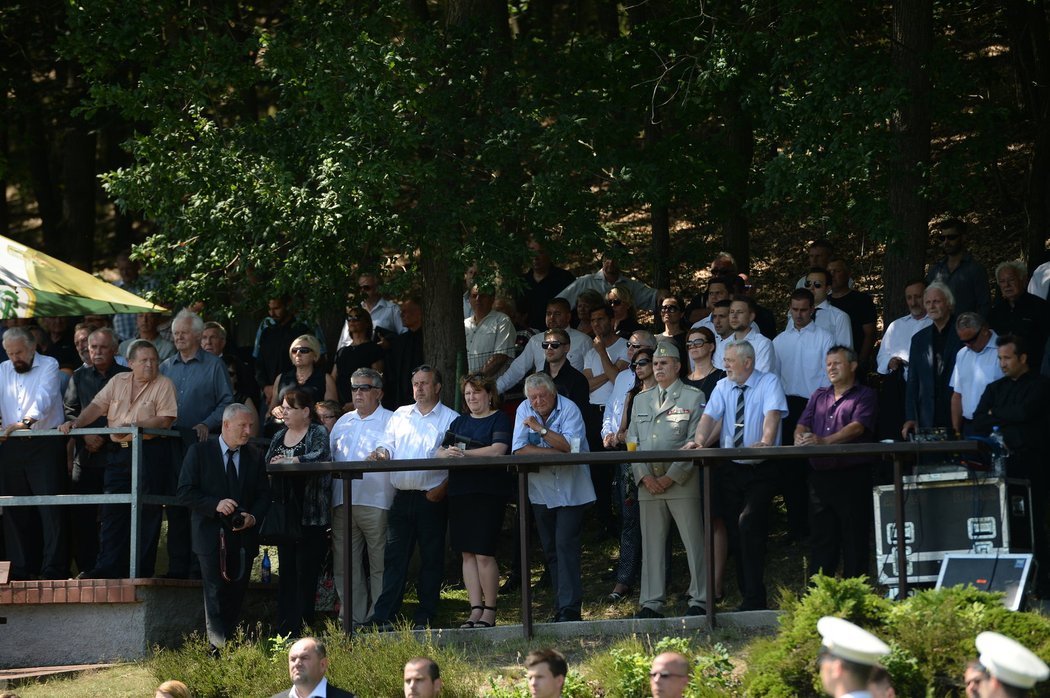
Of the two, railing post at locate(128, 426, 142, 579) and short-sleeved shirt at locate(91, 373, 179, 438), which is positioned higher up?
short-sleeved shirt at locate(91, 373, 179, 438)

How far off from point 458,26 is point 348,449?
4.36m

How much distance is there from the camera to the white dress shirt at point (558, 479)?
10.4 m

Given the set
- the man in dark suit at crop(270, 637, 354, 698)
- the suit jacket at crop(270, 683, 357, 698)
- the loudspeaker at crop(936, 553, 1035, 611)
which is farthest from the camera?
the loudspeaker at crop(936, 553, 1035, 611)

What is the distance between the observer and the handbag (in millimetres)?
10414

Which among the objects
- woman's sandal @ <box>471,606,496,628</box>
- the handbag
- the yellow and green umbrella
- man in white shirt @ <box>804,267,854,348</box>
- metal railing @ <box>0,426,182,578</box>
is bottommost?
woman's sandal @ <box>471,606,496,628</box>

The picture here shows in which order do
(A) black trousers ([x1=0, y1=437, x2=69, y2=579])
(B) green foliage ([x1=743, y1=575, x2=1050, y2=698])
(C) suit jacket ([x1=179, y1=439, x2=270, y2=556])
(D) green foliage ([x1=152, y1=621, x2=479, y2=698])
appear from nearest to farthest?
1. (B) green foliage ([x1=743, y1=575, x2=1050, y2=698])
2. (D) green foliage ([x1=152, y1=621, x2=479, y2=698])
3. (C) suit jacket ([x1=179, y1=439, x2=270, y2=556])
4. (A) black trousers ([x1=0, y1=437, x2=69, y2=579])

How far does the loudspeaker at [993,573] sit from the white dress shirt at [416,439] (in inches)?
145

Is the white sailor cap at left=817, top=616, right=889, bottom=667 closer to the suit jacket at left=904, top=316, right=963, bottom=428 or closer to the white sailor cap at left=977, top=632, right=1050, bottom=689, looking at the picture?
the white sailor cap at left=977, top=632, right=1050, bottom=689

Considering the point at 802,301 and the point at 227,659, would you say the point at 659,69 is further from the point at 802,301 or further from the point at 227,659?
the point at 227,659

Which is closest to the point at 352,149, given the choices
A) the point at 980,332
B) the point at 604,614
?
the point at 604,614

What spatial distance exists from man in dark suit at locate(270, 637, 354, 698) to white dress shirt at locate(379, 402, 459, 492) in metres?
2.58

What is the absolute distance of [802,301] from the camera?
11938 millimetres

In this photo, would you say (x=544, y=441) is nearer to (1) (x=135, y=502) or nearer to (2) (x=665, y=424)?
(2) (x=665, y=424)

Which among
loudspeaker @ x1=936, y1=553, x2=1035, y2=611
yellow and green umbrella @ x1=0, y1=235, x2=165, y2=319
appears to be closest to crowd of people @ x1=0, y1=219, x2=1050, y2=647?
yellow and green umbrella @ x1=0, y1=235, x2=165, y2=319
